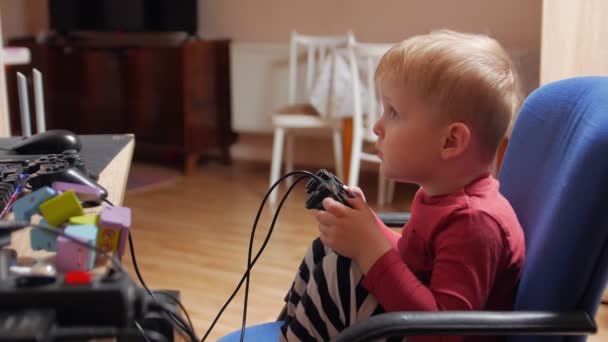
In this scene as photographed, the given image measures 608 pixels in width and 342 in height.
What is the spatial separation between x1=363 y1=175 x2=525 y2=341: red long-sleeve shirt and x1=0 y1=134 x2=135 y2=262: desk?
0.38 meters

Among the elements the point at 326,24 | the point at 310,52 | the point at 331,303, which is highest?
the point at 326,24

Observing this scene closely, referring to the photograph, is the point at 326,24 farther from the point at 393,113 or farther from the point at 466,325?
the point at 466,325

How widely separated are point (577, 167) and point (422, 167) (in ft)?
0.62

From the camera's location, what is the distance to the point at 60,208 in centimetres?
68

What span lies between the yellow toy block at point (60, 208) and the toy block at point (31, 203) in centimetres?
1

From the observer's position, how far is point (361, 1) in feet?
12.4

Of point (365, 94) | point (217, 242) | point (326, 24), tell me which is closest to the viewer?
point (217, 242)

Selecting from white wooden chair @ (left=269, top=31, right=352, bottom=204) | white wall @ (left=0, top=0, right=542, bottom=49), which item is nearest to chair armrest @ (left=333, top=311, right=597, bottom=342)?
white wooden chair @ (left=269, top=31, right=352, bottom=204)

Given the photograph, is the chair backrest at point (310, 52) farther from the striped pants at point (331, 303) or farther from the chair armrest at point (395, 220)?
the striped pants at point (331, 303)

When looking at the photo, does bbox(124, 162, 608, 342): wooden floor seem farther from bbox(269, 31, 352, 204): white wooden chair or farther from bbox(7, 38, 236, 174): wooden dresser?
bbox(7, 38, 236, 174): wooden dresser

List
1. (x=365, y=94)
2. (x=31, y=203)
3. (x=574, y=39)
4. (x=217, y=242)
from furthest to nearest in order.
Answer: (x=365, y=94), (x=217, y=242), (x=574, y=39), (x=31, y=203)

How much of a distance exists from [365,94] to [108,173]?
2216mm

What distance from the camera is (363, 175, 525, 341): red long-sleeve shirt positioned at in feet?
2.63

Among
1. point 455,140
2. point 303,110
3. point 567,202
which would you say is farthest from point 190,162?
point 567,202
